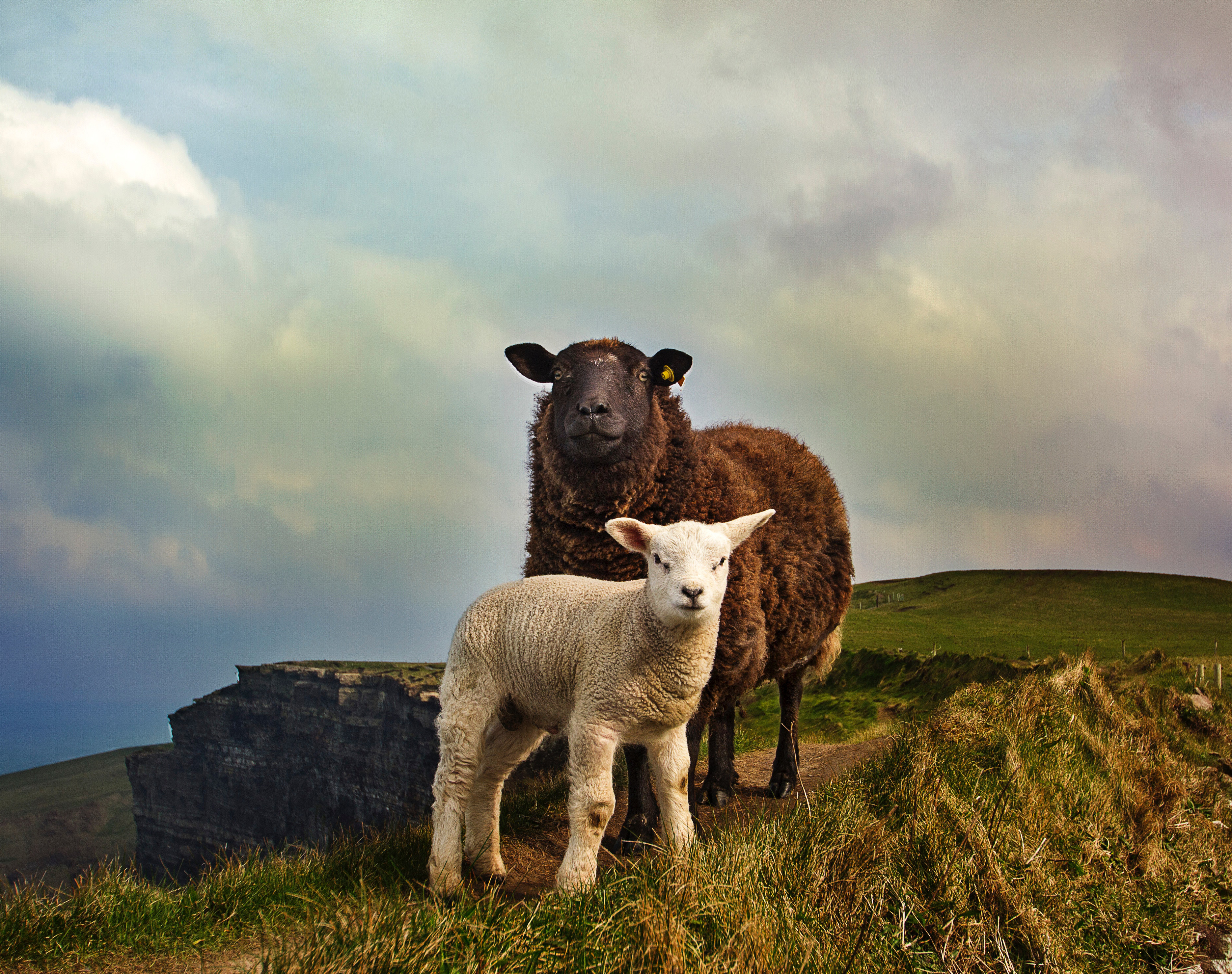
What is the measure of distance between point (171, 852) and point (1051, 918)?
91703 mm

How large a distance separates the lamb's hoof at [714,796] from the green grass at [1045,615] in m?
9.45

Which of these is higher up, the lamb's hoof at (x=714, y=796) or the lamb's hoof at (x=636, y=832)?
the lamb's hoof at (x=636, y=832)

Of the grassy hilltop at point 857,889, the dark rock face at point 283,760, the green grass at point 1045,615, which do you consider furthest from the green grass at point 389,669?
the grassy hilltop at point 857,889

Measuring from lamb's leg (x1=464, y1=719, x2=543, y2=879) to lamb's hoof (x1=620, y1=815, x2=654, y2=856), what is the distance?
3.29ft

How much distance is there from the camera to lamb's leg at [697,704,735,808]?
8.05 metres

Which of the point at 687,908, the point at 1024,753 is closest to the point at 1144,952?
the point at 1024,753

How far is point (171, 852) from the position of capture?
77250mm

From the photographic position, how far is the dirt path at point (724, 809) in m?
5.86

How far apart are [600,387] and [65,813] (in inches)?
4566

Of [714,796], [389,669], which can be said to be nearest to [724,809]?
[714,796]

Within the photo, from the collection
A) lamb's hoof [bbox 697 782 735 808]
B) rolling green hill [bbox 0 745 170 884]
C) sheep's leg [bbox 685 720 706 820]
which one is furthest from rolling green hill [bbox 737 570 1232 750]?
rolling green hill [bbox 0 745 170 884]

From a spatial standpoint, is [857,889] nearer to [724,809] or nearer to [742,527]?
[742,527]

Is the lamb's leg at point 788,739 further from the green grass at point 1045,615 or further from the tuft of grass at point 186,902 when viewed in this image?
the green grass at point 1045,615

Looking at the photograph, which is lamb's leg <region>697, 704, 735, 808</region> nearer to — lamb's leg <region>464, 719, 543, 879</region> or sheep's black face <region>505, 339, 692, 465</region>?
lamb's leg <region>464, 719, 543, 879</region>
